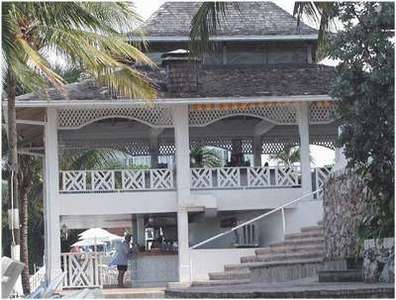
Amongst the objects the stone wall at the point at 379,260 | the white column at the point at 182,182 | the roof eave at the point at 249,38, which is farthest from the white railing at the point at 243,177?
the stone wall at the point at 379,260

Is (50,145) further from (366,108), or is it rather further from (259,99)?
(366,108)

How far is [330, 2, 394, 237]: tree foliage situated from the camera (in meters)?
12.4

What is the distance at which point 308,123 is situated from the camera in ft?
76.5

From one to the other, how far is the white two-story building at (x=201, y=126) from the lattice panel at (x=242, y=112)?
3 cm

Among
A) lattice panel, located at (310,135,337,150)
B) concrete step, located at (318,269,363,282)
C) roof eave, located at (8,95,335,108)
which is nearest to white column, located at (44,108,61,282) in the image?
roof eave, located at (8,95,335,108)

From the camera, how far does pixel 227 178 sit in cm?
2284

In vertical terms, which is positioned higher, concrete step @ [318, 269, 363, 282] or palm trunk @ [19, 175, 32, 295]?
palm trunk @ [19, 175, 32, 295]

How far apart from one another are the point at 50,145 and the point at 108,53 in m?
5.60

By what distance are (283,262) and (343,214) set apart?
1886mm

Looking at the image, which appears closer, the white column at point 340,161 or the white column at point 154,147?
the white column at point 340,161

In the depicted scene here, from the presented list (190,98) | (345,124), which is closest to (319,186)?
(190,98)

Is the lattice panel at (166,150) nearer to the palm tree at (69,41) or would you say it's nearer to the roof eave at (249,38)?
the roof eave at (249,38)

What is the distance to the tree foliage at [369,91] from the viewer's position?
1245 centimetres

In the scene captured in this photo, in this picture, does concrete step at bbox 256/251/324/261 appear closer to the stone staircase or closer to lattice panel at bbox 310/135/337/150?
the stone staircase
